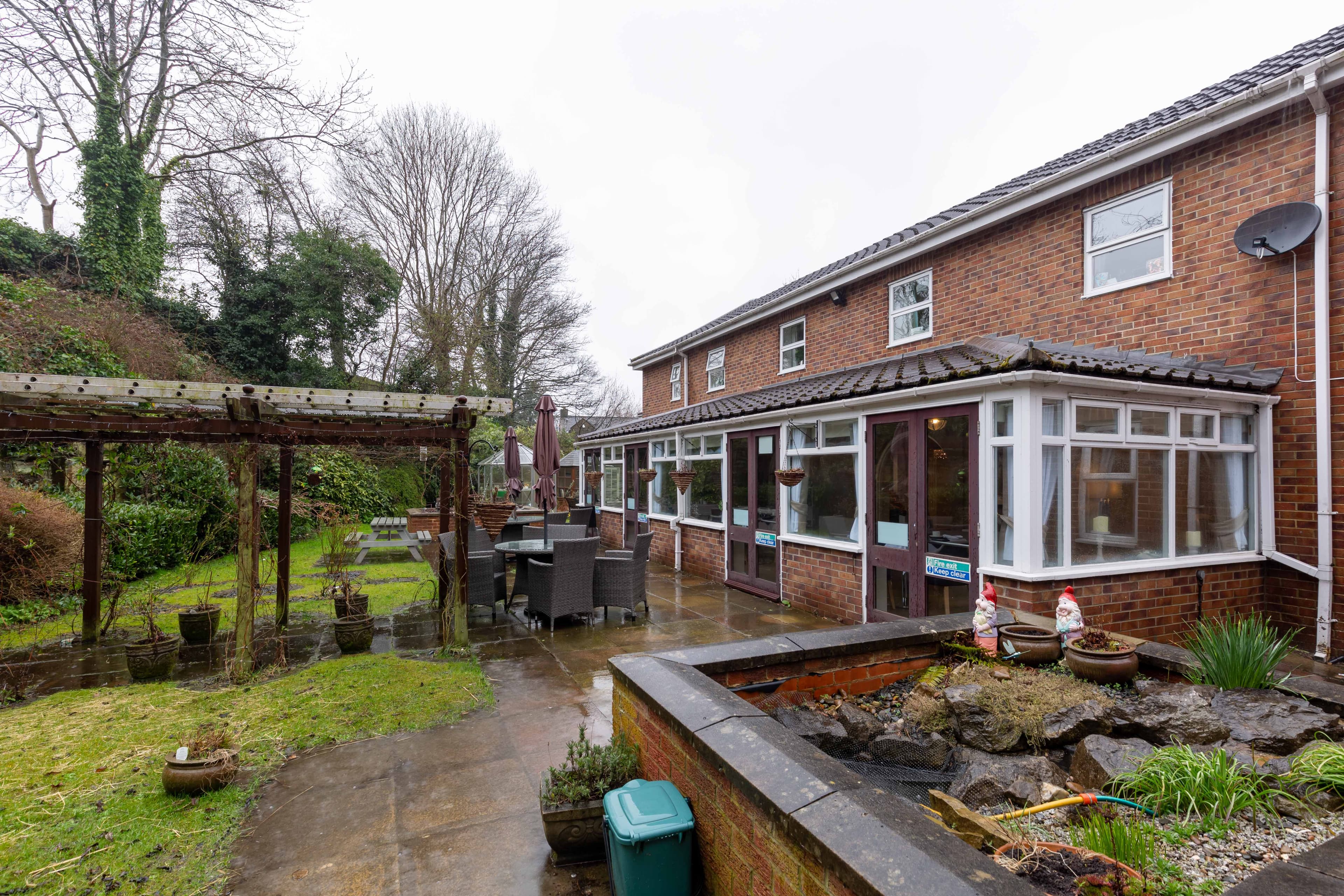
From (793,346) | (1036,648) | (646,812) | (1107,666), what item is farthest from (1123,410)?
(793,346)

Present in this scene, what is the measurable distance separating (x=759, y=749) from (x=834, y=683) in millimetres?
1635

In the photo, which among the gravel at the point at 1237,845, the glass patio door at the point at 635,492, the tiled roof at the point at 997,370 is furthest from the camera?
the glass patio door at the point at 635,492

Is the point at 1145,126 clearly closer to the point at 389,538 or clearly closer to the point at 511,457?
the point at 511,457

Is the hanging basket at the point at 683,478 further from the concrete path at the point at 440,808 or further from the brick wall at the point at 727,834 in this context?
the brick wall at the point at 727,834

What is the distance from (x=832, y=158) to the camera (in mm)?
20172

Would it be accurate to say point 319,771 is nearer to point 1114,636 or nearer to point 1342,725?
point 1114,636

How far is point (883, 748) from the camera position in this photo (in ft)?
9.78

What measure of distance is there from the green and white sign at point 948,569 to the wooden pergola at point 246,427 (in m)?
4.41

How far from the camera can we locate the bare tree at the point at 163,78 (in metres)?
10.4

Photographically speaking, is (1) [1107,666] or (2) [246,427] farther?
(2) [246,427]

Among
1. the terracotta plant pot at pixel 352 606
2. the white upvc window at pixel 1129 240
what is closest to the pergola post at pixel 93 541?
the terracotta plant pot at pixel 352 606

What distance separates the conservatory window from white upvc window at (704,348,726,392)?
6022 millimetres

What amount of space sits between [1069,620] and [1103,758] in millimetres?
1430

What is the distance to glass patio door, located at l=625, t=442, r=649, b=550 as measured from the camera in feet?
41.2
